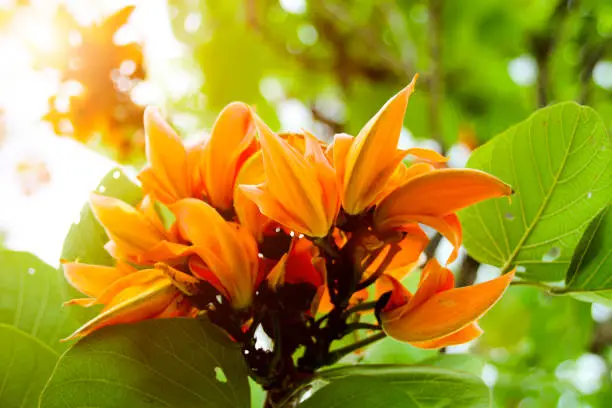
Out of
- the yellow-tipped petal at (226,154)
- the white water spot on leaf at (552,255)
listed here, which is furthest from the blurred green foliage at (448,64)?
the yellow-tipped petal at (226,154)

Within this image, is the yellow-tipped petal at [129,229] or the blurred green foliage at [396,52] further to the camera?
the blurred green foliage at [396,52]

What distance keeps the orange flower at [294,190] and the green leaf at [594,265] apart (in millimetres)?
197

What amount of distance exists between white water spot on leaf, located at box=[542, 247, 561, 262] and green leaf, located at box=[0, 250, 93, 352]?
35 centimetres

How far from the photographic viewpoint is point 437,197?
370mm

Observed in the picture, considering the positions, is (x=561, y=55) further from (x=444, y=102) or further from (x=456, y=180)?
(x=456, y=180)

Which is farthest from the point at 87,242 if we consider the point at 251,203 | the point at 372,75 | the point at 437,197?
the point at 372,75

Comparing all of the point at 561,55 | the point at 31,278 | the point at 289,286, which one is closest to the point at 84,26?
the point at 31,278

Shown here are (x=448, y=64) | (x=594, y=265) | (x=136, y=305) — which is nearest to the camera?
(x=136, y=305)

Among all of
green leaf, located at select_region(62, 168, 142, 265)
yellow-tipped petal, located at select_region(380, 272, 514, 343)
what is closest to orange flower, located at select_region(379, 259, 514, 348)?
yellow-tipped petal, located at select_region(380, 272, 514, 343)

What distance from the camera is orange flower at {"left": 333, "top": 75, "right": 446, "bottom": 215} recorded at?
37 centimetres

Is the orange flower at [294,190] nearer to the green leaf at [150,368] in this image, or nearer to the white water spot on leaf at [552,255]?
the green leaf at [150,368]

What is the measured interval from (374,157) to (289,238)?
3.0 inches

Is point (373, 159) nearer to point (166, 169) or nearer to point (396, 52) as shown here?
point (166, 169)

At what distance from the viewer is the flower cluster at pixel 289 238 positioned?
1.21 ft
